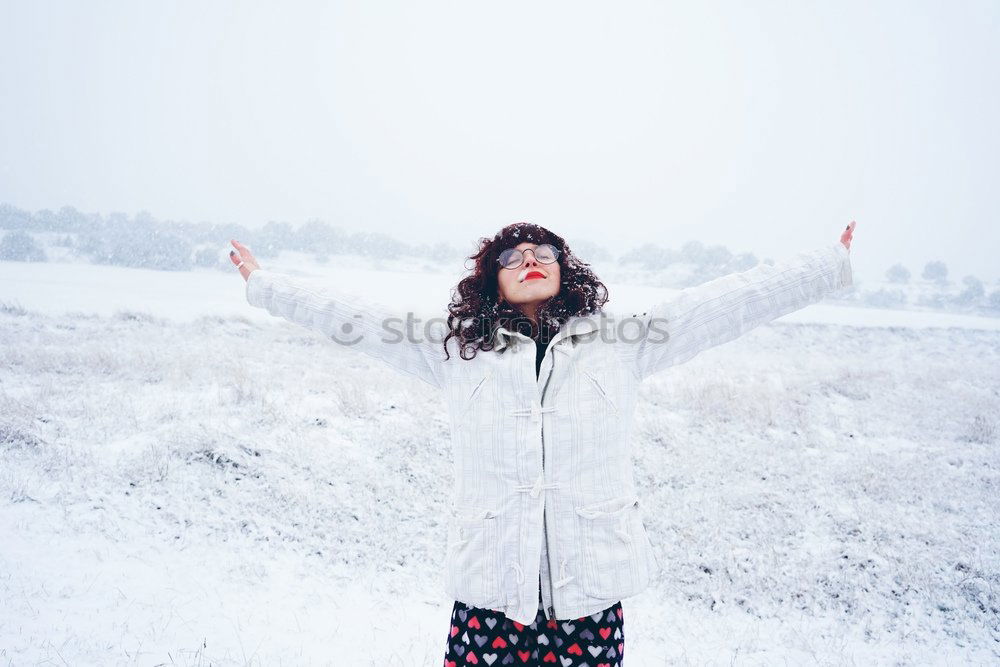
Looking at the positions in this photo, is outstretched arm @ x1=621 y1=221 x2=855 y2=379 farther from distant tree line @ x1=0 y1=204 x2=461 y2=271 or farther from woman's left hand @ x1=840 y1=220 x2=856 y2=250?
distant tree line @ x1=0 y1=204 x2=461 y2=271

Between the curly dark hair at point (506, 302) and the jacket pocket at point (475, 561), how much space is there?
0.65m

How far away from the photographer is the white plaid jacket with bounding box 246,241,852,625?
1.83 m

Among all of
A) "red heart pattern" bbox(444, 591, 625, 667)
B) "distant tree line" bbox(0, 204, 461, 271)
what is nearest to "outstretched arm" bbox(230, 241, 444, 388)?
"red heart pattern" bbox(444, 591, 625, 667)

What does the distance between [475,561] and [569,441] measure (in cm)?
59

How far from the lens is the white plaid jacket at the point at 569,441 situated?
6.00 feet

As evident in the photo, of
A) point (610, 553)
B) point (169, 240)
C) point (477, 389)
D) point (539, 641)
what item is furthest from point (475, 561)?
point (169, 240)

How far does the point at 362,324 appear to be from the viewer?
2186mm

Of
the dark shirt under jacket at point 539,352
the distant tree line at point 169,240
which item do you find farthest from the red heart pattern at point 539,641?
the distant tree line at point 169,240

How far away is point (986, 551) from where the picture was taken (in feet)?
16.5

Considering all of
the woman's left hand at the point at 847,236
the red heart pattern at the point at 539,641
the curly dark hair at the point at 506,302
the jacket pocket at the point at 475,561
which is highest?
the woman's left hand at the point at 847,236

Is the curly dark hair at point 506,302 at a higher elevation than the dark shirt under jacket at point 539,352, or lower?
higher

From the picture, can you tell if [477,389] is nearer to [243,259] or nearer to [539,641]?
[539,641]

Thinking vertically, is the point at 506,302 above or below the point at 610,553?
above

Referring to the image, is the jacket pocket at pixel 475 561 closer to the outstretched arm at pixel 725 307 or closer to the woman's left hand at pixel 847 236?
the outstretched arm at pixel 725 307
